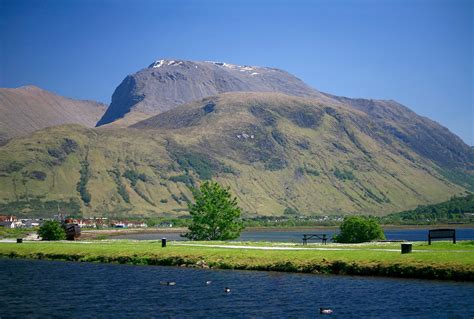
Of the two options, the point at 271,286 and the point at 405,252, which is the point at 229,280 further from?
the point at 405,252

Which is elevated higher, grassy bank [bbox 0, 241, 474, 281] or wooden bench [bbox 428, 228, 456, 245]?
wooden bench [bbox 428, 228, 456, 245]

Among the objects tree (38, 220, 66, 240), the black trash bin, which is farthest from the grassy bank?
tree (38, 220, 66, 240)

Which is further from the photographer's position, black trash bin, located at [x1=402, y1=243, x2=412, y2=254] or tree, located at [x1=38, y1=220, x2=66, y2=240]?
tree, located at [x1=38, y1=220, x2=66, y2=240]

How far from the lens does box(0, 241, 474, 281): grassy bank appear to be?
57925 mm

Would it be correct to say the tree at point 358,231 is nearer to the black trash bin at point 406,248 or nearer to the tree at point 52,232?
the black trash bin at point 406,248

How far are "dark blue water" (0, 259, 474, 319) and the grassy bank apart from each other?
248cm

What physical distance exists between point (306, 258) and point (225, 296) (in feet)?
60.6

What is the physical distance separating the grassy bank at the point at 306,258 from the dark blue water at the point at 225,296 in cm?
248

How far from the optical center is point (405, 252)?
6444 centimetres

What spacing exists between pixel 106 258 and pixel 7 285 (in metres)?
25.6

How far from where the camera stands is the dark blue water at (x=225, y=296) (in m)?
44.4

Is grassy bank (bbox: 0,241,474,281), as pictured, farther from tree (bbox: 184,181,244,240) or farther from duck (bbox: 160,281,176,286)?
tree (bbox: 184,181,244,240)

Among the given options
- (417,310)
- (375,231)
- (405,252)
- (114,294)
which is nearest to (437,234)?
(405,252)

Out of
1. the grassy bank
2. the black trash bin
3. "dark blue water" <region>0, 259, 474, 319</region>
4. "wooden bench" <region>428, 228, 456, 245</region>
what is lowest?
"dark blue water" <region>0, 259, 474, 319</region>
